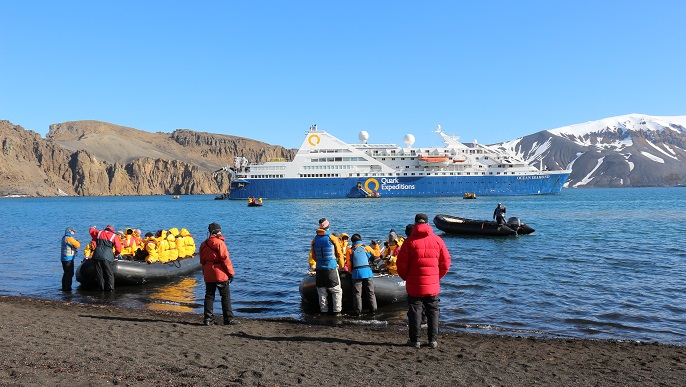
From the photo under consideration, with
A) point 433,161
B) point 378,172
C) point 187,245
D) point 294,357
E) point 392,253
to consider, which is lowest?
point 294,357

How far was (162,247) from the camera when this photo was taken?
1575cm

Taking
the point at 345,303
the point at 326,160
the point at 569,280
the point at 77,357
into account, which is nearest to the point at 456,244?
the point at 569,280

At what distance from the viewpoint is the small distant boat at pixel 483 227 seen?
2795cm

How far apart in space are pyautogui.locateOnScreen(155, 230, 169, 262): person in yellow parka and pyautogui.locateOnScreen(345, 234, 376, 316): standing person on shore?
22.3 feet

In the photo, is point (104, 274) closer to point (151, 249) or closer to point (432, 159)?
point (151, 249)

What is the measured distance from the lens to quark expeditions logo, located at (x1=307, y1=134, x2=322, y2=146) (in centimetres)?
8919

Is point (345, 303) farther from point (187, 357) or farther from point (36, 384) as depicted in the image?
point (36, 384)

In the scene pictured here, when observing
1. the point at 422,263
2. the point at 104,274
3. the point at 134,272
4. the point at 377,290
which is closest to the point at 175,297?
the point at 134,272

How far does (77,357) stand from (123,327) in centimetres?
241

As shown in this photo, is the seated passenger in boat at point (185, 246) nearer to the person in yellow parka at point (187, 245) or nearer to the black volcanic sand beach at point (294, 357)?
the person in yellow parka at point (187, 245)

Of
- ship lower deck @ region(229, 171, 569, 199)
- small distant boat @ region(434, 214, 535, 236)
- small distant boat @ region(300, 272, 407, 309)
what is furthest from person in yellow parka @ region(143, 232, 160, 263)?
ship lower deck @ region(229, 171, 569, 199)

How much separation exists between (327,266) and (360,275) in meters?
0.77

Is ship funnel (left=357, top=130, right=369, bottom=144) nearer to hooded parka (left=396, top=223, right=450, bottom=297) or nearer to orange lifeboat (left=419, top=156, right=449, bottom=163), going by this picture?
orange lifeboat (left=419, top=156, right=449, bottom=163)

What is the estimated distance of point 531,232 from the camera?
2884 cm
